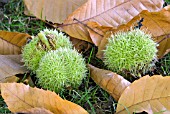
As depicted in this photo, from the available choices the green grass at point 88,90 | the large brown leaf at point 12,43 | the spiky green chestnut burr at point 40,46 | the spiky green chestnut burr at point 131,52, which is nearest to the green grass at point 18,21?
the green grass at point 88,90

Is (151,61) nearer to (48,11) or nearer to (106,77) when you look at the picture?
(106,77)

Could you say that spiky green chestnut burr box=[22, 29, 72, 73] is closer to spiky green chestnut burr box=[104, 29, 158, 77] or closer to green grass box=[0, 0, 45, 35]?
spiky green chestnut burr box=[104, 29, 158, 77]

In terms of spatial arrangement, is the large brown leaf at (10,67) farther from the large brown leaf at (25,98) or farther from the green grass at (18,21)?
the green grass at (18,21)

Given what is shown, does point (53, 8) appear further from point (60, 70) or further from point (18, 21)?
→ point (60, 70)

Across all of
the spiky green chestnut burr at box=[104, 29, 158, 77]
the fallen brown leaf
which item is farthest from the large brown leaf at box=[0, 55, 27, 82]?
the spiky green chestnut burr at box=[104, 29, 158, 77]

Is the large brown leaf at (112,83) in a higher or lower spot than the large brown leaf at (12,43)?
lower
